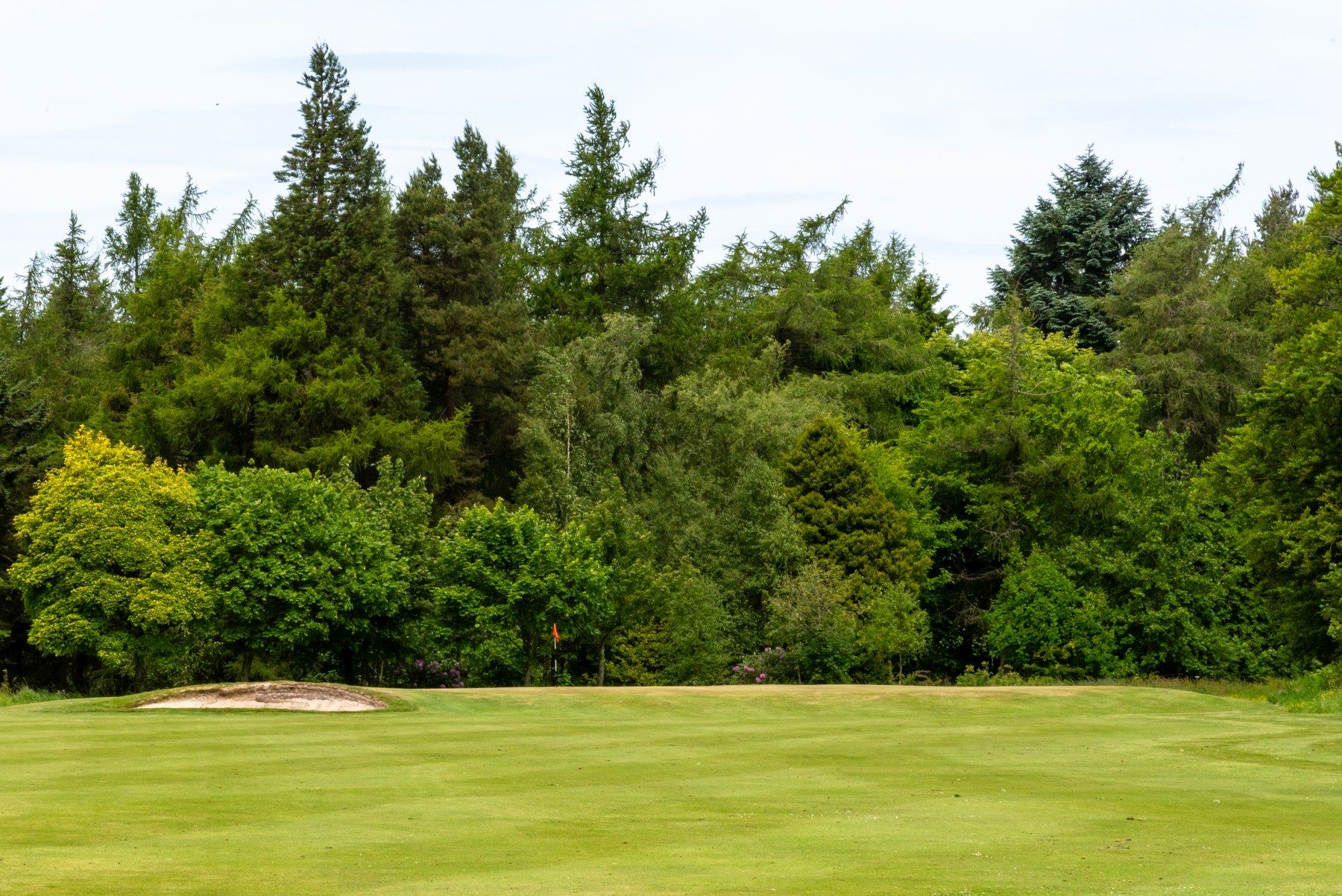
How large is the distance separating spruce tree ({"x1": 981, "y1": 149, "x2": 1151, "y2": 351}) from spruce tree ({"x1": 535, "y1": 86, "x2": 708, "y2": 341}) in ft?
62.1

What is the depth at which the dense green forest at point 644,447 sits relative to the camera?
45.9m

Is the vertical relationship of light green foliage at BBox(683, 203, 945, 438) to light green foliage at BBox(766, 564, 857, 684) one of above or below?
above

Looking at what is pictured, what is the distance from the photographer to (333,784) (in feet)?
64.8

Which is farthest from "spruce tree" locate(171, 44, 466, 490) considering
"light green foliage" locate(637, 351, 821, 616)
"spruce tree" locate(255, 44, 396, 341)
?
"light green foliage" locate(637, 351, 821, 616)

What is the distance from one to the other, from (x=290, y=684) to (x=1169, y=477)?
41.5 m

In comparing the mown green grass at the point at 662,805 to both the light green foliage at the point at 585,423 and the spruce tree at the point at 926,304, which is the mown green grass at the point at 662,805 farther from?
the spruce tree at the point at 926,304

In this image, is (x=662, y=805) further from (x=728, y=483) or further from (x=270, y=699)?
(x=728, y=483)

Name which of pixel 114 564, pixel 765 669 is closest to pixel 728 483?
pixel 765 669

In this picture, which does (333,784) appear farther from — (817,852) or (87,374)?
(87,374)

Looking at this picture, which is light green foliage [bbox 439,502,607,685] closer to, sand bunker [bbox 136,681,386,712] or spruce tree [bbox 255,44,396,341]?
sand bunker [bbox 136,681,386,712]

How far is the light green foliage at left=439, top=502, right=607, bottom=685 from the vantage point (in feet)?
155

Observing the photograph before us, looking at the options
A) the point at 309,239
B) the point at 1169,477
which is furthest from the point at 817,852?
the point at 309,239

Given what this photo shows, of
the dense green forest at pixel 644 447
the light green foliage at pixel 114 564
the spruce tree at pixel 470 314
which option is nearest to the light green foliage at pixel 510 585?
the dense green forest at pixel 644 447

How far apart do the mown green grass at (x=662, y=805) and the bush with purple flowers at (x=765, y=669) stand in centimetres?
2035
